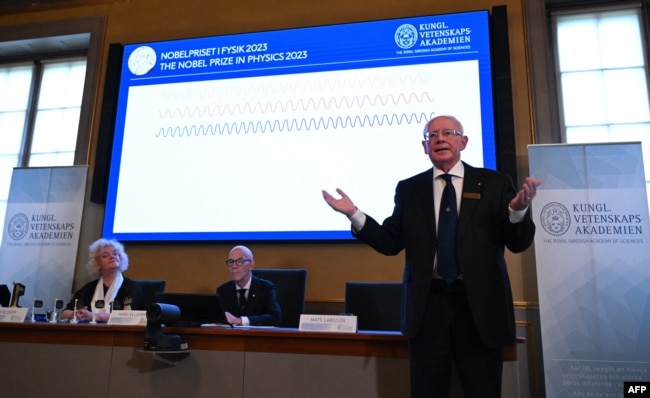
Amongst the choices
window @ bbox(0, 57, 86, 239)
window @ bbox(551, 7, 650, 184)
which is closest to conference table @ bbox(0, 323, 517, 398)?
window @ bbox(551, 7, 650, 184)

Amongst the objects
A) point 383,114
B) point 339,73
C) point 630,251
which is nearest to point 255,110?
point 339,73

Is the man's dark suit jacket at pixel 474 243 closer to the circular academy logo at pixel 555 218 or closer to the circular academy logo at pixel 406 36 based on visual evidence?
the circular academy logo at pixel 555 218

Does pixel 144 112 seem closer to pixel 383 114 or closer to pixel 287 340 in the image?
pixel 383 114

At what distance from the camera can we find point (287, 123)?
386 centimetres

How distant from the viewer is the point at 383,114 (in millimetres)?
3693

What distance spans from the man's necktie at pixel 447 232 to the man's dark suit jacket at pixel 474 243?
0.02 meters

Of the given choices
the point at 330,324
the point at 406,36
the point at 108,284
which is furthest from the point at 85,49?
the point at 330,324

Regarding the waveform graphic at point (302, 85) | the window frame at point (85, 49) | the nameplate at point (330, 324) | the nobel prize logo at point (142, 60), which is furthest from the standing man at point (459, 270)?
the window frame at point (85, 49)

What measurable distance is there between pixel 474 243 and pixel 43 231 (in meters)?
3.74

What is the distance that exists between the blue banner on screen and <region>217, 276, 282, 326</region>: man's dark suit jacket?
0.69m

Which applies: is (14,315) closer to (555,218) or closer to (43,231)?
(43,231)

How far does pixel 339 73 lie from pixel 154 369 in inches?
101

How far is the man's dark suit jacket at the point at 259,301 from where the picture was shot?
290 cm

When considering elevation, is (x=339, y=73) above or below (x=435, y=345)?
above
